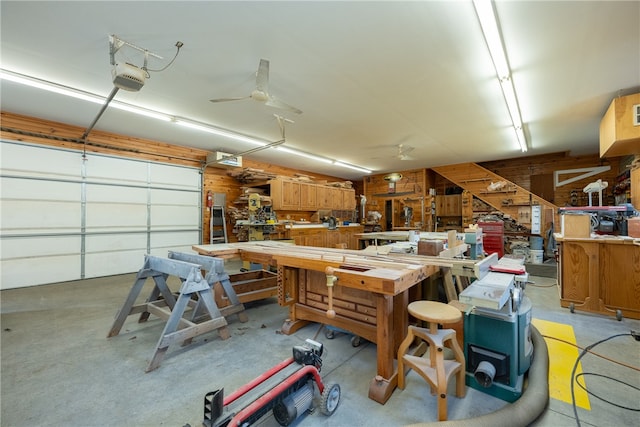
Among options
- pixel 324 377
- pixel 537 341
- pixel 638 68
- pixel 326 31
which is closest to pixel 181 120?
pixel 326 31

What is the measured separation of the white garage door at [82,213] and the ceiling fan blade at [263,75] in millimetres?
4684

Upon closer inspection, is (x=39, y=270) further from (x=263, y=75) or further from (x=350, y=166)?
(x=350, y=166)

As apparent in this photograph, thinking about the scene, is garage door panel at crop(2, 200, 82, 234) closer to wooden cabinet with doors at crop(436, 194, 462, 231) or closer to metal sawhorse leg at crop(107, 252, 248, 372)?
metal sawhorse leg at crop(107, 252, 248, 372)

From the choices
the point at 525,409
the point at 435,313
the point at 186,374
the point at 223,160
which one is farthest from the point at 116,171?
the point at 525,409

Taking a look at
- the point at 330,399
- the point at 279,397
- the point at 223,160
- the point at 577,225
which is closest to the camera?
the point at 279,397

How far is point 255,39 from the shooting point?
2.79 meters

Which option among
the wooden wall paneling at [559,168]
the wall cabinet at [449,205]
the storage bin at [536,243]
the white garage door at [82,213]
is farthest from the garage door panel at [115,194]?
the wooden wall paneling at [559,168]

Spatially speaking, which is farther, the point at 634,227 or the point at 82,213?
the point at 82,213

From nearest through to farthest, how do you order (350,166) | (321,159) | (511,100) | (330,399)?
1. (330,399)
2. (511,100)
3. (321,159)
4. (350,166)

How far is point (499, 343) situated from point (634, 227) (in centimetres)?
340

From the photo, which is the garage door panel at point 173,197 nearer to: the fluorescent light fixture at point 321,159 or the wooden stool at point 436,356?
the fluorescent light fixture at point 321,159

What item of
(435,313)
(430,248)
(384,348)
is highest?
(430,248)

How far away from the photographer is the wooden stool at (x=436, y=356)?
1.68m

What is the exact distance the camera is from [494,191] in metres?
8.56
